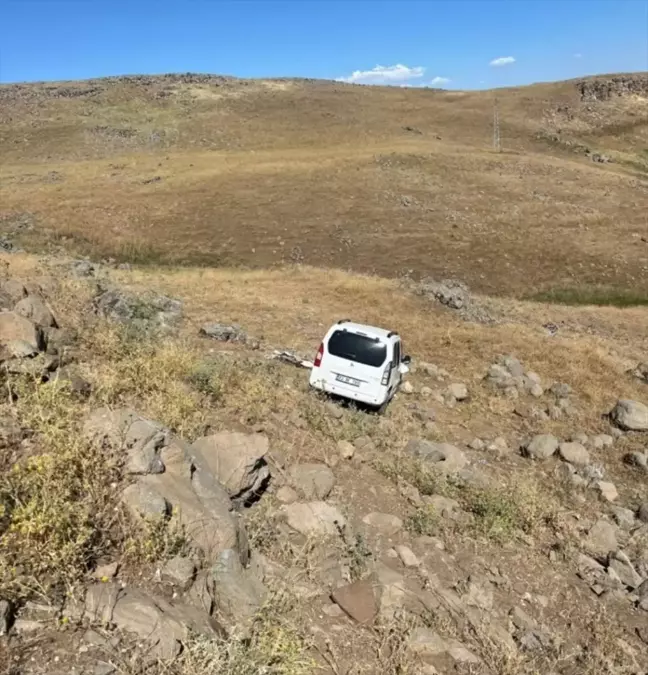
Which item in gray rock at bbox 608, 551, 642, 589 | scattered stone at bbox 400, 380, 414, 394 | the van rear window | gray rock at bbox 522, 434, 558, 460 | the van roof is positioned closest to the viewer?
gray rock at bbox 608, 551, 642, 589

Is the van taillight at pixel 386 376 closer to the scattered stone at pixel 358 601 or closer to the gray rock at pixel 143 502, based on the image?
the scattered stone at pixel 358 601

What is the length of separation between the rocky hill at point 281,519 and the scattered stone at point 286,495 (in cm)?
2

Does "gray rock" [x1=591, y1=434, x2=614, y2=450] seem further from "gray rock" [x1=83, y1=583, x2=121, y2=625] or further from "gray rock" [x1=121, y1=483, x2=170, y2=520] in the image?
"gray rock" [x1=83, y1=583, x2=121, y2=625]

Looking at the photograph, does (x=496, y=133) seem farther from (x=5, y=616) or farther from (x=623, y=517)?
(x=5, y=616)

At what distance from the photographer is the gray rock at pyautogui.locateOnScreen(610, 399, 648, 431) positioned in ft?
44.9

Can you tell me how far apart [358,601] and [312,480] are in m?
2.31

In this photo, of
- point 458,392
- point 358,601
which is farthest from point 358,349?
point 358,601

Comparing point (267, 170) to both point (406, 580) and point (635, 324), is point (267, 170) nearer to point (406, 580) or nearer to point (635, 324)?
point (635, 324)

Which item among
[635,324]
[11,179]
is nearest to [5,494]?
[635,324]

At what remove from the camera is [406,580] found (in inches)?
251

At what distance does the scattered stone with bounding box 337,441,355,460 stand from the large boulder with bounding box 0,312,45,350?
455cm

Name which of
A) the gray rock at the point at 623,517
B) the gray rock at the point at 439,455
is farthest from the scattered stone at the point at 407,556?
the gray rock at the point at 623,517

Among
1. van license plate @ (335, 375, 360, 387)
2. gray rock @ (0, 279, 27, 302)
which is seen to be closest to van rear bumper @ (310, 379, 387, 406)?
van license plate @ (335, 375, 360, 387)

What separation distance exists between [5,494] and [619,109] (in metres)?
92.9
